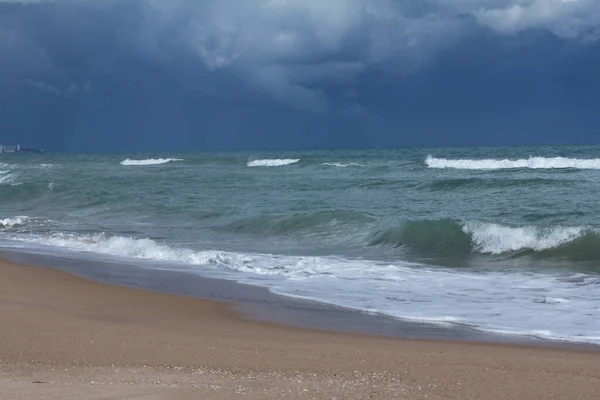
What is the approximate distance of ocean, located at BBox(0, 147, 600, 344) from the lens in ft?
32.0

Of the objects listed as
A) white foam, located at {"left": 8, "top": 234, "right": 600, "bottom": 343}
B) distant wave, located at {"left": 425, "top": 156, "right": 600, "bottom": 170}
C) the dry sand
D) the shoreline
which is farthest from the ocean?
distant wave, located at {"left": 425, "top": 156, "right": 600, "bottom": 170}

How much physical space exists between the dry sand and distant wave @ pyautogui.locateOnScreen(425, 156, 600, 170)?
3399cm

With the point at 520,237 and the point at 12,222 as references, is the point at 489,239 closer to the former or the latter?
the point at 520,237

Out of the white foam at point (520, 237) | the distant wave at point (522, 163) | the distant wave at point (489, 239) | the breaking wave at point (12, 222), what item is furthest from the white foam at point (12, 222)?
the distant wave at point (522, 163)

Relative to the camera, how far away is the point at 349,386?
5.32 metres

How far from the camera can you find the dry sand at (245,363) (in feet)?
16.9

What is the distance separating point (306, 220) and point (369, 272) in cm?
731

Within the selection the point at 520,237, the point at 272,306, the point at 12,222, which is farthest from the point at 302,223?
the point at 272,306

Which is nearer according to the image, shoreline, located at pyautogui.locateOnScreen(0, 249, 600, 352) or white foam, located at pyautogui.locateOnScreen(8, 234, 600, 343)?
shoreline, located at pyautogui.locateOnScreen(0, 249, 600, 352)

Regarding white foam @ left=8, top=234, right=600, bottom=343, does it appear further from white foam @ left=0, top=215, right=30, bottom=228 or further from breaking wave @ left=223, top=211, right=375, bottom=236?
white foam @ left=0, top=215, right=30, bottom=228

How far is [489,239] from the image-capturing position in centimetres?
1578

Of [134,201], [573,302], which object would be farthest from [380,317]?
[134,201]

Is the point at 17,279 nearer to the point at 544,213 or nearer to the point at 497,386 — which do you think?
the point at 497,386

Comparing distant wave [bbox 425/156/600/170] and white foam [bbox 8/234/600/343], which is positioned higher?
distant wave [bbox 425/156/600/170]
